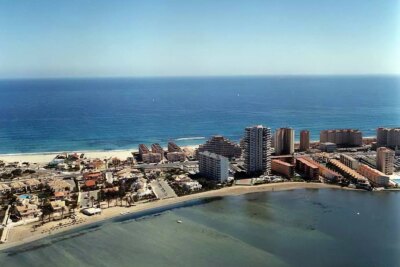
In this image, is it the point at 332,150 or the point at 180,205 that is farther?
the point at 332,150

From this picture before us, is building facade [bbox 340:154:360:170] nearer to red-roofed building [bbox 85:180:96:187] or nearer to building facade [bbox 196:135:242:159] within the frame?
building facade [bbox 196:135:242:159]

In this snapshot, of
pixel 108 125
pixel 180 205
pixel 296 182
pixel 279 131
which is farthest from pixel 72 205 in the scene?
pixel 108 125

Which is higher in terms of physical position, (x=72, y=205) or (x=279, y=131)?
(x=279, y=131)

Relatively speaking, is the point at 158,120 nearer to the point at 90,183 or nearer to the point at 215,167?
the point at 215,167

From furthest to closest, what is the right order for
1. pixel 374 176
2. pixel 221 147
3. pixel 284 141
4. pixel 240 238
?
pixel 284 141
pixel 221 147
pixel 374 176
pixel 240 238

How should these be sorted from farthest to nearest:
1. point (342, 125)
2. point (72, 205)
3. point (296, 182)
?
point (342, 125) → point (296, 182) → point (72, 205)

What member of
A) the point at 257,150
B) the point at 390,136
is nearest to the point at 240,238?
the point at 257,150

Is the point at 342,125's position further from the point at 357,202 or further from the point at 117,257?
the point at 117,257

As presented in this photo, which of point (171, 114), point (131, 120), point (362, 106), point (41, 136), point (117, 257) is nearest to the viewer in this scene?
point (117, 257)
